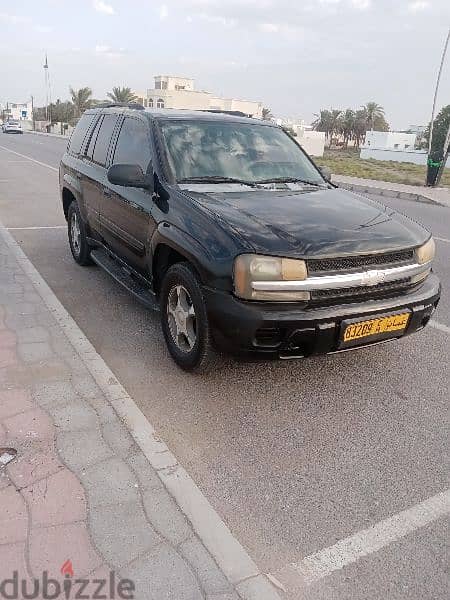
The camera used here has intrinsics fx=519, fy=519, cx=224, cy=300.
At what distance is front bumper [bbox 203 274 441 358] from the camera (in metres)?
3.01

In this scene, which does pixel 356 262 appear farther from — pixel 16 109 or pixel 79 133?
pixel 16 109

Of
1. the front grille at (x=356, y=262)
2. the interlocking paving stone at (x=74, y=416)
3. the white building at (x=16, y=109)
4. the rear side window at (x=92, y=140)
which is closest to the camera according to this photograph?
the interlocking paving stone at (x=74, y=416)

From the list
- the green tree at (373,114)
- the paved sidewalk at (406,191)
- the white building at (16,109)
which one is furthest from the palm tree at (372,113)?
the white building at (16,109)

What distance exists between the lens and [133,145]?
452cm

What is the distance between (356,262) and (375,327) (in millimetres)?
433

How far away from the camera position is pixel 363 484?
2686 mm

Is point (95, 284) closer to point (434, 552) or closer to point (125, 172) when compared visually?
point (125, 172)

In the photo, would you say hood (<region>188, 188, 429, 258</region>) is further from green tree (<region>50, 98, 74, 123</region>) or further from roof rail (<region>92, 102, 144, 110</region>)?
green tree (<region>50, 98, 74, 123</region>)

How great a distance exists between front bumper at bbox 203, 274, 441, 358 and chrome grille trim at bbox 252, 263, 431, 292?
10 cm

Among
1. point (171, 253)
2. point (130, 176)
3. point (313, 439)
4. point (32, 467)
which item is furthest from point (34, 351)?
point (313, 439)

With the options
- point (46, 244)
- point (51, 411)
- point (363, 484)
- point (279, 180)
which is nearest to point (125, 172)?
point (279, 180)

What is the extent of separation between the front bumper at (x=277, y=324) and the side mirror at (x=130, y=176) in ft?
4.03

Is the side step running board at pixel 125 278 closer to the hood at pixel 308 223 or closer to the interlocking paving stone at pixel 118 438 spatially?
the hood at pixel 308 223

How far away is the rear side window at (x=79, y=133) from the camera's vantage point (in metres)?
5.94
